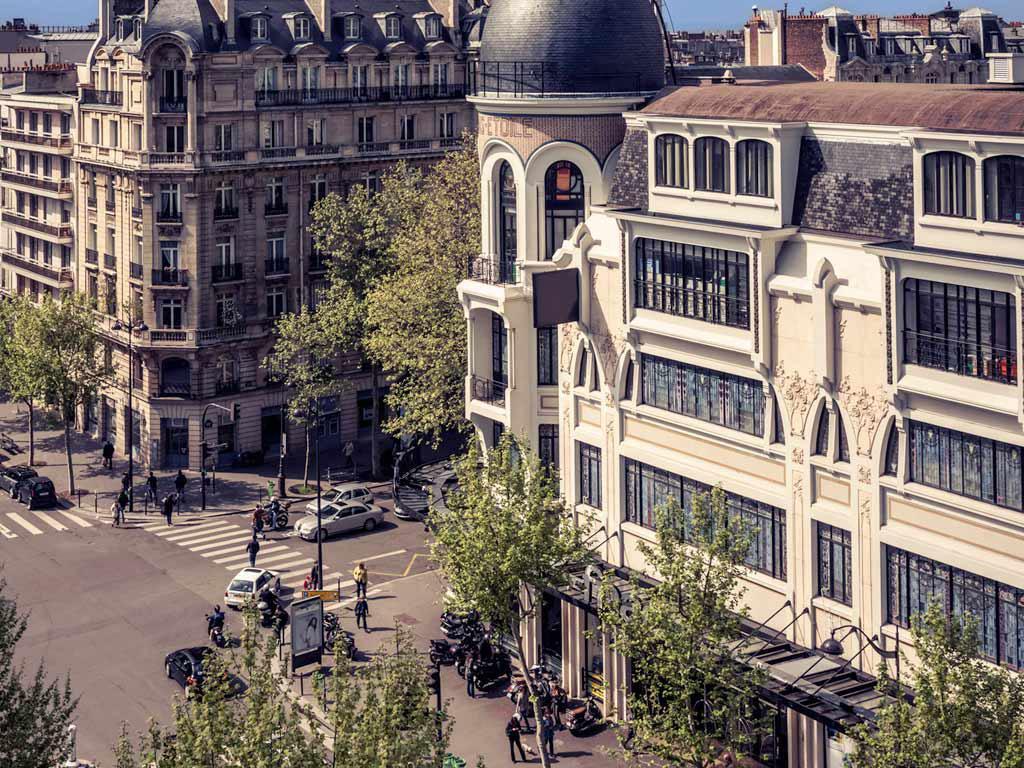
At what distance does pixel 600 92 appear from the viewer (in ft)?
166

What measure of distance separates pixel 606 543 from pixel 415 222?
91.3ft

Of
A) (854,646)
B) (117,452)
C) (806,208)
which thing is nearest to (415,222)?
(117,452)

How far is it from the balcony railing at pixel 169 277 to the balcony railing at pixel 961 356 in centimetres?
5219

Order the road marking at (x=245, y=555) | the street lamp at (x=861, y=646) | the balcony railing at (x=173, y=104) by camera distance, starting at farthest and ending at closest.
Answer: the balcony railing at (x=173, y=104), the road marking at (x=245, y=555), the street lamp at (x=861, y=646)

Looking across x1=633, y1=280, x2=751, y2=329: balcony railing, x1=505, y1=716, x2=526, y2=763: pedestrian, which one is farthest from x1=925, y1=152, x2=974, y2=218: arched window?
x1=505, y1=716, x2=526, y2=763: pedestrian

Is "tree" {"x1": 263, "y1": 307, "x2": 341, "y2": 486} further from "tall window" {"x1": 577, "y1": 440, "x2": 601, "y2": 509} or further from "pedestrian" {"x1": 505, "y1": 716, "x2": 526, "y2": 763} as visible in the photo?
"pedestrian" {"x1": 505, "y1": 716, "x2": 526, "y2": 763}

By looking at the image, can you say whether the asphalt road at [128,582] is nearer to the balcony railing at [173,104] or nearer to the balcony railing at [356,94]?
the balcony railing at [173,104]

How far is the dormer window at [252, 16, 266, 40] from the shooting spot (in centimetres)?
8419

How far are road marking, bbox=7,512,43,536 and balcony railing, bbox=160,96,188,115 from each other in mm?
22344

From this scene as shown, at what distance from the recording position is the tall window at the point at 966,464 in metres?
35.8

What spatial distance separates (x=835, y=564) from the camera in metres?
40.4

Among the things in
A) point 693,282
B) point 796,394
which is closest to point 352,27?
point 693,282

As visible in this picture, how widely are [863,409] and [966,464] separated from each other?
10.5ft

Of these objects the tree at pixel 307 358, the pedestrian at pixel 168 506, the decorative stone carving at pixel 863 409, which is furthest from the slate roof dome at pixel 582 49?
the pedestrian at pixel 168 506
